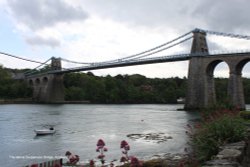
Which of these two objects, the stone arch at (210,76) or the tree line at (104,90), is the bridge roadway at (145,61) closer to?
the stone arch at (210,76)

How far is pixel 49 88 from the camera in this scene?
350 feet

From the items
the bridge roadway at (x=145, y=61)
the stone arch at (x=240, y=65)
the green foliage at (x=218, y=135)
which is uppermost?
the bridge roadway at (x=145, y=61)

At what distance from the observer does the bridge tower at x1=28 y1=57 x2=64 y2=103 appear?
10775 centimetres

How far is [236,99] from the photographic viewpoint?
59688 mm

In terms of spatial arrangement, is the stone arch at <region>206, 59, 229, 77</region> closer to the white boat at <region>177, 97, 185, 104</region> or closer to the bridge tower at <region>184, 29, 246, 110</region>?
the bridge tower at <region>184, 29, 246, 110</region>

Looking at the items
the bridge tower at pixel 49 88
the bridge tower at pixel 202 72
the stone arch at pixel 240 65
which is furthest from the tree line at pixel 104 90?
the stone arch at pixel 240 65

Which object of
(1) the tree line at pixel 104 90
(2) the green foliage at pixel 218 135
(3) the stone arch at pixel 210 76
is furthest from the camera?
(1) the tree line at pixel 104 90

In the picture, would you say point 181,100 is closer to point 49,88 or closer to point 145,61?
point 49,88

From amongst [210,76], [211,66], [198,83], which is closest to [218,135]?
[198,83]

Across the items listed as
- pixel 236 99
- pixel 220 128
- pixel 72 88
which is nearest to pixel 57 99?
pixel 72 88

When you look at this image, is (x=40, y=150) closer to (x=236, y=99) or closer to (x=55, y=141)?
(x=55, y=141)

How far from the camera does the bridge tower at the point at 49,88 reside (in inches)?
4242

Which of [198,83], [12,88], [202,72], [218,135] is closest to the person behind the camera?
[218,135]

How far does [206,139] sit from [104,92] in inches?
4344
